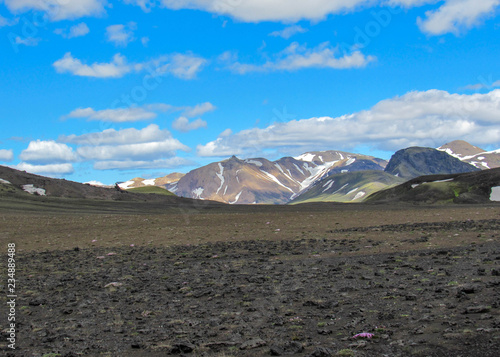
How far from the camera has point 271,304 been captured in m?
12.8

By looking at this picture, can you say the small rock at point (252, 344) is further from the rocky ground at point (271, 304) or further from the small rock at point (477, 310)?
the small rock at point (477, 310)

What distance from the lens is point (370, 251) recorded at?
914 inches

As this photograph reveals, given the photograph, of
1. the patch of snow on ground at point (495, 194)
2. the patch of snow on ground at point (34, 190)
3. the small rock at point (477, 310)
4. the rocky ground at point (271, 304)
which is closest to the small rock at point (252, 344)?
the rocky ground at point (271, 304)

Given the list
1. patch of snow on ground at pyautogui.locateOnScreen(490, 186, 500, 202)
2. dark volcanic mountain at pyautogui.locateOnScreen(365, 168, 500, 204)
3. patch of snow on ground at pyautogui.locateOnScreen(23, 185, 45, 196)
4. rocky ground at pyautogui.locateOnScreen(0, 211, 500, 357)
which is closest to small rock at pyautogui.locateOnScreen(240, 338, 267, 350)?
rocky ground at pyautogui.locateOnScreen(0, 211, 500, 357)

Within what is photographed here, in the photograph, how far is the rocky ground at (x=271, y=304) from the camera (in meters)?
9.02

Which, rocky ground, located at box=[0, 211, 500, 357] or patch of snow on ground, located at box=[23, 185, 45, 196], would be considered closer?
rocky ground, located at box=[0, 211, 500, 357]

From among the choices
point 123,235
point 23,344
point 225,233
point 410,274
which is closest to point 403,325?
point 410,274

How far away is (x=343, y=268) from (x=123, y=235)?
27.0m

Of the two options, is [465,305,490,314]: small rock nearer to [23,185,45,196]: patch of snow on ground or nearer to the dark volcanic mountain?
the dark volcanic mountain

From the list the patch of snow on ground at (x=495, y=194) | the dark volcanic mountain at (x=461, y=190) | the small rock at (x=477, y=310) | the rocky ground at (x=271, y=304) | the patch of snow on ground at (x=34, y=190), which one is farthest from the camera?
the patch of snow on ground at (x=34, y=190)

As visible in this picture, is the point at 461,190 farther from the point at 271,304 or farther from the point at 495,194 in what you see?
the point at 271,304

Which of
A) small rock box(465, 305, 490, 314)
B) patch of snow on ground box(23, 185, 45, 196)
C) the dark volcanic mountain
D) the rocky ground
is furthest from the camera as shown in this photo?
patch of snow on ground box(23, 185, 45, 196)

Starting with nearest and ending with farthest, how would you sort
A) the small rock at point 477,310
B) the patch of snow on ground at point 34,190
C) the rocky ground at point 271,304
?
the rocky ground at point 271,304, the small rock at point 477,310, the patch of snow on ground at point 34,190

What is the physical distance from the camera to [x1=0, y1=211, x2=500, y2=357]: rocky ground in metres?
9.02
